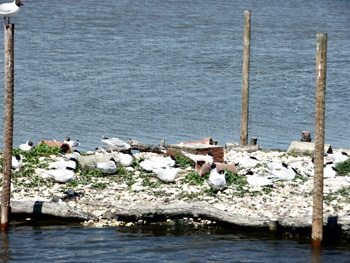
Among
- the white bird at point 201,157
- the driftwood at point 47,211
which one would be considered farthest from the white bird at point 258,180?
the driftwood at point 47,211

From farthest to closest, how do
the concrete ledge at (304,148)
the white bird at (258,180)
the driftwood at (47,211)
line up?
the concrete ledge at (304,148) → the white bird at (258,180) → the driftwood at (47,211)

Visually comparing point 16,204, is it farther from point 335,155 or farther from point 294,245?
point 335,155

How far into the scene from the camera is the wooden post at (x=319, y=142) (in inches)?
410

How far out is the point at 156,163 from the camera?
48.1 feet

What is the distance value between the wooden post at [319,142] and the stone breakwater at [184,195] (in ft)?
3.01

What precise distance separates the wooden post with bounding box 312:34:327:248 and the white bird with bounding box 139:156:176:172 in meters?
4.82

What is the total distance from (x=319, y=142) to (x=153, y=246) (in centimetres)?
335

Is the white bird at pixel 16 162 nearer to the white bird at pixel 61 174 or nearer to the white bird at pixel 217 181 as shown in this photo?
the white bird at pixel 61 174

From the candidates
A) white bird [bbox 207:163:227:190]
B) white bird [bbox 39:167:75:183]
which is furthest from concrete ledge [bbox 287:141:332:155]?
white bird [bbox 39:167:75:183]

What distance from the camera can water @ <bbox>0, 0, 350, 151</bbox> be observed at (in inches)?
944

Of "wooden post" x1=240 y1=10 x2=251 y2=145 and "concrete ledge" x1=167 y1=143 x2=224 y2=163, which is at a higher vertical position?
"wooden post" x1=240 y1=10 x2=251 y2=145

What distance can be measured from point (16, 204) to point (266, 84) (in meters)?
21.1

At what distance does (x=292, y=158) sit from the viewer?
54.8 ft

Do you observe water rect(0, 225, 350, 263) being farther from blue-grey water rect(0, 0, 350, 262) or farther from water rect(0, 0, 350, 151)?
water rect(0, 0, 350, 151)
